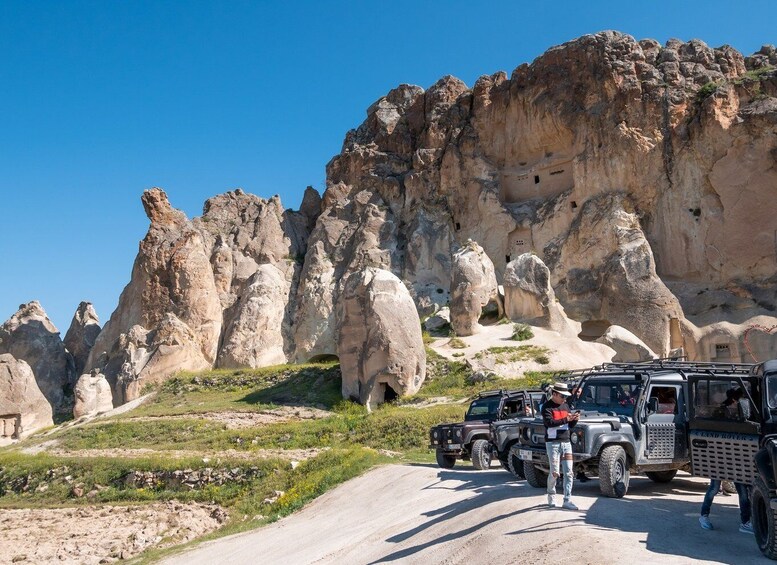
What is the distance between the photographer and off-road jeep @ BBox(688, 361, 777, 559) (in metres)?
6.97

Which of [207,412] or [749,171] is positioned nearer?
[207,412]

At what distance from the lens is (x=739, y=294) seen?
43656 millimetres

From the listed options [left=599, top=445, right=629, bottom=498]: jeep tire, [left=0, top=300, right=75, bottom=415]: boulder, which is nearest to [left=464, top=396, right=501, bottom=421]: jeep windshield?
[left=599, top=445, right=629, bottom=498]: jeep tire

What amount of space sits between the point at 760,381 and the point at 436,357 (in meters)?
24.4

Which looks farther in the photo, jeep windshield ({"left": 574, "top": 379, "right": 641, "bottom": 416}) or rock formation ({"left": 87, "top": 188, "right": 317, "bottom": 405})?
rock formation ({"left": 87, "top": 188, "right": 317, "bottom": 405})

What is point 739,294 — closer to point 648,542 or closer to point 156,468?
point 156,468

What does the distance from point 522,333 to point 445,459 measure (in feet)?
66.0

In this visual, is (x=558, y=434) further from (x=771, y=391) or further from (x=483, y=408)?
(x=483, y=408)

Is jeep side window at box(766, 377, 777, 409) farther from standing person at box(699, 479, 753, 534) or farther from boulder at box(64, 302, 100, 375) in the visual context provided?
boulder at box(64, 302, 100, 375)

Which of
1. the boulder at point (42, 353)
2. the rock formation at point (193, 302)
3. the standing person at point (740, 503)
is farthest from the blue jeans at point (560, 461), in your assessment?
the boulder at point (42, 353)

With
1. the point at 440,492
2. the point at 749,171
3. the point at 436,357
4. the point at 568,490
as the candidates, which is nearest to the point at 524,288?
the point at 436,357

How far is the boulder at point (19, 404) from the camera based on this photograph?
36000mm

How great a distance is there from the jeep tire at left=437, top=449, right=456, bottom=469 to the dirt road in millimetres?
618

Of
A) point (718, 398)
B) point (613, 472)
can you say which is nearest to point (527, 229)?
point (613, 472)
